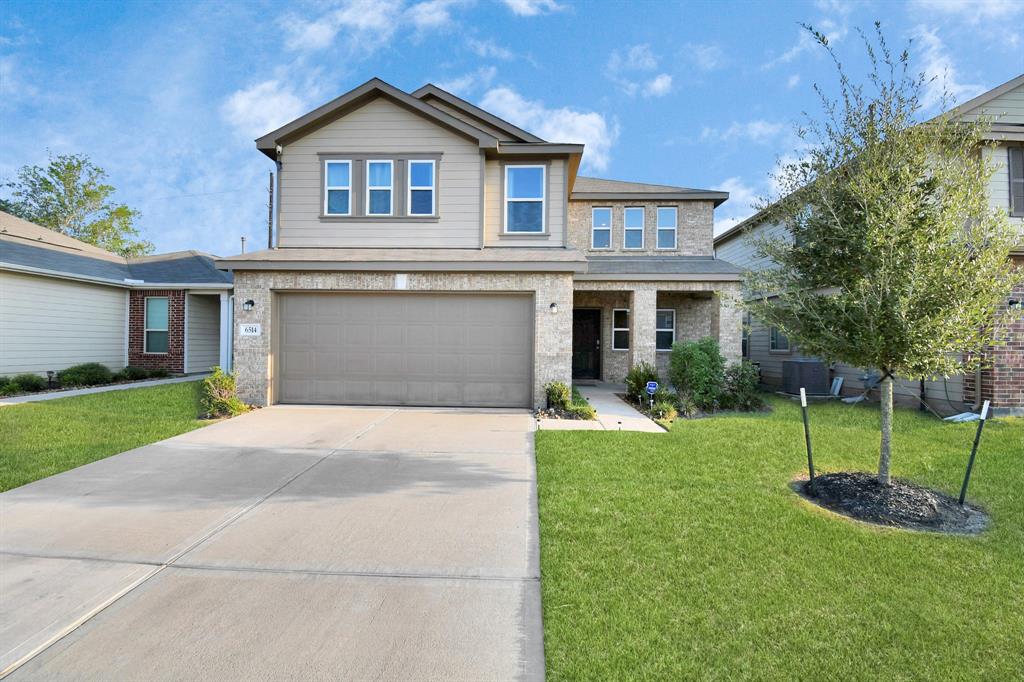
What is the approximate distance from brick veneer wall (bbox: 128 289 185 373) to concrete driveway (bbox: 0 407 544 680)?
10.5m

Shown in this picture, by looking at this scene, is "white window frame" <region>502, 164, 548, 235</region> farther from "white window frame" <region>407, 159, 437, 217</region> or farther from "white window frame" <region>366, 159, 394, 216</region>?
"white window frame" <region>366, 159, 394, 216</region>

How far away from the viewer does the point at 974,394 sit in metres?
9.89

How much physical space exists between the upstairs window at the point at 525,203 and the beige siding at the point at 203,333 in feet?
36.0

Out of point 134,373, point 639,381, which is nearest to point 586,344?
point 639,381

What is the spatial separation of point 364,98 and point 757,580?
38.6 feet

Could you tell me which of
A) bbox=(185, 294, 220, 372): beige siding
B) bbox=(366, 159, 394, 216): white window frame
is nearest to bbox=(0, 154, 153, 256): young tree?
bbox=(185, 294, 220, 372): beige siding

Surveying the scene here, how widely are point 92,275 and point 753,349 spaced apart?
21099mm

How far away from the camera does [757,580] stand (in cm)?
337

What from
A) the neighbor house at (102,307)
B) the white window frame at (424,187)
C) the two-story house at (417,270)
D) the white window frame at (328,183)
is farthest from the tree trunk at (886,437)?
the neighbor house at (102,307)

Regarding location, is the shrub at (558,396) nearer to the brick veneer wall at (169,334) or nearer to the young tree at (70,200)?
the brick veneer wall at (169,334)

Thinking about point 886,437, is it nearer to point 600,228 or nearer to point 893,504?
point 893,504

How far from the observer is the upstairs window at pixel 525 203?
1151cm

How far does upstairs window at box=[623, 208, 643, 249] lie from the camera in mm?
15727

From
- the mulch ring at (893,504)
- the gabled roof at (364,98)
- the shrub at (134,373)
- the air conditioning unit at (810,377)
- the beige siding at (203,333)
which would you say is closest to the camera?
the mulch ring at (893,504)
